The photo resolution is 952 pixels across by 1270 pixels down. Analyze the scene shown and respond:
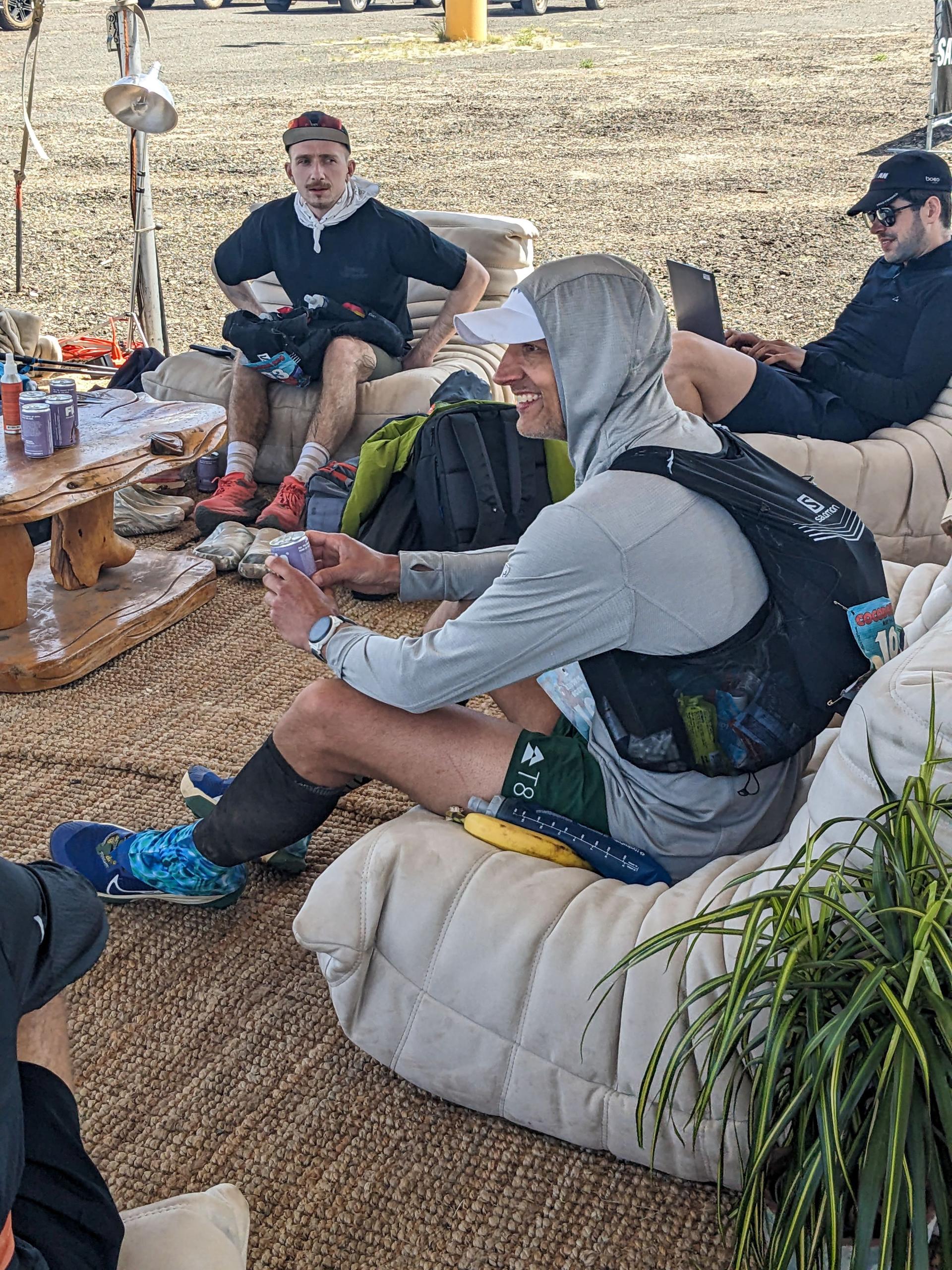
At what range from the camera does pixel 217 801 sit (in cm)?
231

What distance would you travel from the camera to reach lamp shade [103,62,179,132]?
443 centimetres

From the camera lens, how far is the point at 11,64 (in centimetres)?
1703

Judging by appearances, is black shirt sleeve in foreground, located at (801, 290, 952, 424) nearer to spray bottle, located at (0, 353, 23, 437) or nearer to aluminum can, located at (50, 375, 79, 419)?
aluminum can, located at (50, 375, 79, 419)

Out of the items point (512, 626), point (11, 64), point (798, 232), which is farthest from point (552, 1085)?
point (11, 64)

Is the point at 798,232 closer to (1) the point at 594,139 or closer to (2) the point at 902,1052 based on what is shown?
(1) the point at 594,139

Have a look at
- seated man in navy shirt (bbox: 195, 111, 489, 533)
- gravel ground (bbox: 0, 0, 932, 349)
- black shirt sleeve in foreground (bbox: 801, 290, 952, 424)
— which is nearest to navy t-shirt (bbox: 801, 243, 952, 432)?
black shirt sleeve in foreground (bbox: 801, 290, 952, 424)

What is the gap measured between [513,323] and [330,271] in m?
2.74

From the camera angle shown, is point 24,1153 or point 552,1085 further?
point 552,1085

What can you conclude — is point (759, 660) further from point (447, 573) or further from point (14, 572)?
point (14, 572)

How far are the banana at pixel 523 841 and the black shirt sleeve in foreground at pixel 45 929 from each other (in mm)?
654

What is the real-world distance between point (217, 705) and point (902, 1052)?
84.9 inches

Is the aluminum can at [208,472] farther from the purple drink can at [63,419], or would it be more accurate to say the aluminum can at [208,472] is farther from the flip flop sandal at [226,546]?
the purple drink can at [63,419]

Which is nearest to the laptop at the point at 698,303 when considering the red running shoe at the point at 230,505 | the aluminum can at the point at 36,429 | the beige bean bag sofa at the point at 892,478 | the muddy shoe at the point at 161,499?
the beige bean bag sofa at the point at 892,478

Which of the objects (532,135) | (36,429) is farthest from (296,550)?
(532,135)
